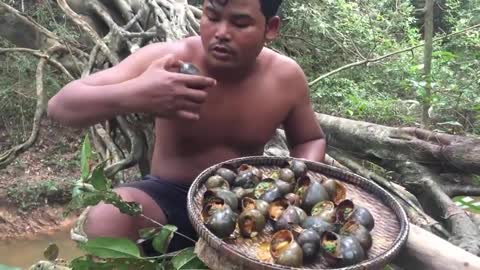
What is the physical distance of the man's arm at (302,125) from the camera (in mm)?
1730

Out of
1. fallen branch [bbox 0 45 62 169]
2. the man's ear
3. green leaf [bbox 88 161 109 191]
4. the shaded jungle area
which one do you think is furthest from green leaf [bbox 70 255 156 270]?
fallen branch [bbox 0 45 62 169]

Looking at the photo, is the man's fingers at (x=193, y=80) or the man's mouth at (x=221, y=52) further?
the man's mouth at (x=221, y=52)

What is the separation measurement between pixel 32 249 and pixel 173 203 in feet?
9.25

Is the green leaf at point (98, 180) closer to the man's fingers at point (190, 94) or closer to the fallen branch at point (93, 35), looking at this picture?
the man's fingers at point (190, 94)

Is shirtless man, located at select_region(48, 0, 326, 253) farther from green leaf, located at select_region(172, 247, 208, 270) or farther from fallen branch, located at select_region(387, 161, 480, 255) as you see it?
fallen branch, located at select_region(387, 161, 480, 255)

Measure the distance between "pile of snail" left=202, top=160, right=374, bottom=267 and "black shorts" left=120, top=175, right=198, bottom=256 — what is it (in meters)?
0.22

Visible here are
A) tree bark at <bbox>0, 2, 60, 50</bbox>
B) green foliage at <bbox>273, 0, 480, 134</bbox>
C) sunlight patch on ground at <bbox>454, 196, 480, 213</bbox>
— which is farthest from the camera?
green foliage at <bbox>273, 0, 480, 134</bbox>

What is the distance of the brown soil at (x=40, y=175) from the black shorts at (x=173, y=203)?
277cm

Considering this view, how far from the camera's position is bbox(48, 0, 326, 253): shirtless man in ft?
4.43

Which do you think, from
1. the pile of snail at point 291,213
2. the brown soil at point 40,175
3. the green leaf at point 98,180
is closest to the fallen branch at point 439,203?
the pile of snail at point 291,213

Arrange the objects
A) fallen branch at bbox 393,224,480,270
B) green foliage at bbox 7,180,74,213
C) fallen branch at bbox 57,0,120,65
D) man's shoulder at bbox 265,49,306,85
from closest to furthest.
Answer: fallen branch at bbox 393,224,480,270
man's shoulder at bbox 265,49,306,85
fallen branch at bbox 57,0,120,65
green foliage at bbox 7,180,74,213

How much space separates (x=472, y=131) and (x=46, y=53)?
2.47 meters

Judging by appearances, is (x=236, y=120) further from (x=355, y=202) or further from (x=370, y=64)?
(x=370, y=64)

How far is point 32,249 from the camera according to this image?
4055 millimetres
